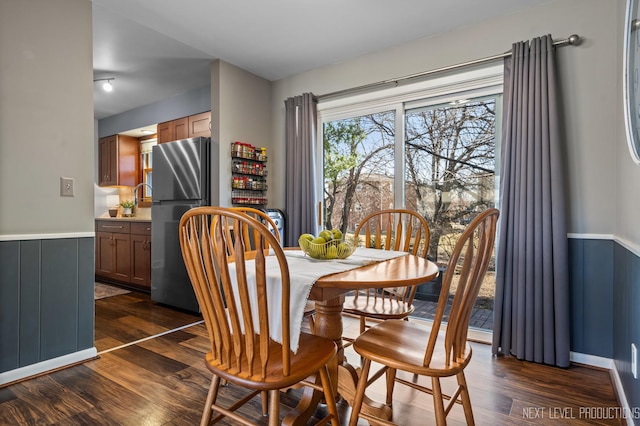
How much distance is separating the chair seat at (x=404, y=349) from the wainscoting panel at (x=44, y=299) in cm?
193

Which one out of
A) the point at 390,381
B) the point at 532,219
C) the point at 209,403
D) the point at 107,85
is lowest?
the point at 390,381

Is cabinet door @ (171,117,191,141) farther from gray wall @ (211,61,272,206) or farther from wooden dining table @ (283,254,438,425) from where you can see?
wooden dining table @ (283,254,438,425)

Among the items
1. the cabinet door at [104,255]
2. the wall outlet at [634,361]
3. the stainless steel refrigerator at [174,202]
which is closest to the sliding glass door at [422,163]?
the stainless steel refrigerator at [174,202]

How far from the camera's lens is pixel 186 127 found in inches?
160

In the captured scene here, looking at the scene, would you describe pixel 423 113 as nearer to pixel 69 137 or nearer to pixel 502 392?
pixel 502 392

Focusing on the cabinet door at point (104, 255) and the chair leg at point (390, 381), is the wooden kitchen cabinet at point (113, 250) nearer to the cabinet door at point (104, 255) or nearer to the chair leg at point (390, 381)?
the cabinet door at point (104, 255)

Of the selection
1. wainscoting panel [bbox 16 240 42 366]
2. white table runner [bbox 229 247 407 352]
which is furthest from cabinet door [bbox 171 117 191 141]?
white table runner [bbox 229 247 407 352]

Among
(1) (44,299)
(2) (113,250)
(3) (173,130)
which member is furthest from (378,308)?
(2) (113,250)

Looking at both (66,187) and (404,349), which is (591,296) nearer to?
(404,349)

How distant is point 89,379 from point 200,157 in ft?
6.34

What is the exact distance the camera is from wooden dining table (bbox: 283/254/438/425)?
120 cm

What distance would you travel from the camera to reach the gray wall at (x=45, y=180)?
6.59ft

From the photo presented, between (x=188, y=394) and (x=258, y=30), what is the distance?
2.57 meters

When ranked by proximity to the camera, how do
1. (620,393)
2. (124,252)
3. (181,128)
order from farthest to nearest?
1. (124,252)
2. (181,128)
3. (620,393)
